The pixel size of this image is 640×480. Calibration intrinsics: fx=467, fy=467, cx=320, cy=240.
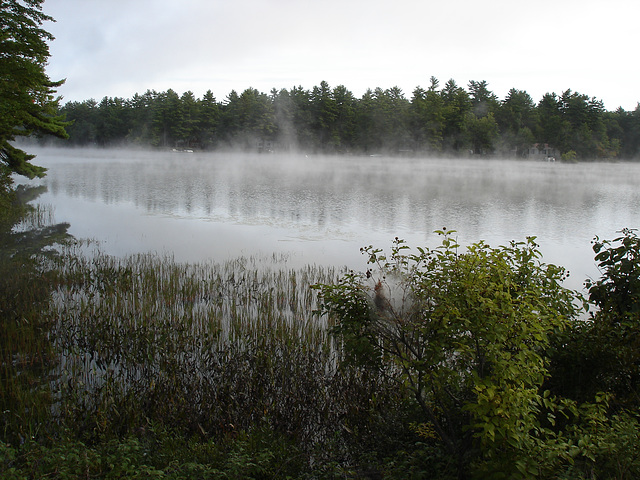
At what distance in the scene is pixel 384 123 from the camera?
85.1m

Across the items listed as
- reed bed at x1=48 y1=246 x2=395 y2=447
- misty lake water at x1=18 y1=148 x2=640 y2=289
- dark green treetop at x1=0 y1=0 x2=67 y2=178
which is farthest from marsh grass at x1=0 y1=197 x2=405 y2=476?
dark green treetop at x1=0 y1=0 x2=67 y2=178

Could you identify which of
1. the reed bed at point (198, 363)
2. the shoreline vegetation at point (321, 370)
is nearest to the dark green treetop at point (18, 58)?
the shoreline vegetation at point (321, 370)

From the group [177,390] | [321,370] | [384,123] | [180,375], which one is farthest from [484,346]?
[384,123]

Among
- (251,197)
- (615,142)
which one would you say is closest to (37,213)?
(251,197)

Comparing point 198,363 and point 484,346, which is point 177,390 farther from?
point 484,346

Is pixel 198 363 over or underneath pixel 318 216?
underneath

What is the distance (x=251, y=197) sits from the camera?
2572 cm

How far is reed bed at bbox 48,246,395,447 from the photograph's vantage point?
15.9 feet

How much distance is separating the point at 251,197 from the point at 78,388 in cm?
2097

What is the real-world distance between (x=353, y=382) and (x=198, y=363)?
2.07m

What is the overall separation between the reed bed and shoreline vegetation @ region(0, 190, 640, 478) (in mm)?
27

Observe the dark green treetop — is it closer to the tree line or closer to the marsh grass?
the marsh grass

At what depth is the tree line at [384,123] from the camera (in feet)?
271

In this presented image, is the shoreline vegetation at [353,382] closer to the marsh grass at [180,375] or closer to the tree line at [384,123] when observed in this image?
the marsh grass at [180,375]
